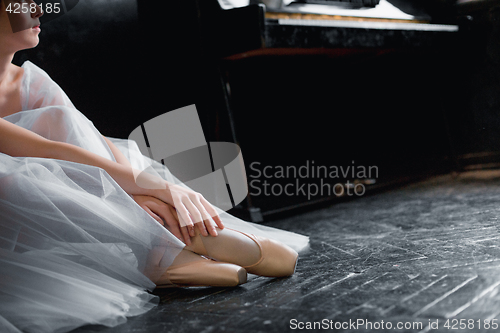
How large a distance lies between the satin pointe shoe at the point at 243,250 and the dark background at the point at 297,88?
1.06m

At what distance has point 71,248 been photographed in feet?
3.15

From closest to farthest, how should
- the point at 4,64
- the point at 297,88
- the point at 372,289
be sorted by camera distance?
the point at 372,289 < the point at 4,64 < the point at 297,88

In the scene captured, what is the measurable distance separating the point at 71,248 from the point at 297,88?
1775 millimetres

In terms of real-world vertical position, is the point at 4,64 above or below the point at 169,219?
above

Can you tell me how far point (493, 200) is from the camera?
6.49 ft

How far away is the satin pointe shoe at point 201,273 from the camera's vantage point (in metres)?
1.04

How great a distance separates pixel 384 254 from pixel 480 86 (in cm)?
211

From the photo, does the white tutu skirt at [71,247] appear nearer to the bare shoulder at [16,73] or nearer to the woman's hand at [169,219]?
the woman's hand at [169,219]

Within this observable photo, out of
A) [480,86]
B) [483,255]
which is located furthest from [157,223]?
[480,86]

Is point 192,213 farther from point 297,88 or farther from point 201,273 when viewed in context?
point 297,88

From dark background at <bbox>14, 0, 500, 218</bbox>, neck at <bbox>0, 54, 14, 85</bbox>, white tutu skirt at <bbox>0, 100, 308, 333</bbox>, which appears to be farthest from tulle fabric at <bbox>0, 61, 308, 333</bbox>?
dark background at <bbox>14, 0, 500, 218</bbox>

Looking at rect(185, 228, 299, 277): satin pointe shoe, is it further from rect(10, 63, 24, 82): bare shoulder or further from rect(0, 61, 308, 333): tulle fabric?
rect(10, 63, 24, 82): bare shoulder

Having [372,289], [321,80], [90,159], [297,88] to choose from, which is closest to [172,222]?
[90,159]

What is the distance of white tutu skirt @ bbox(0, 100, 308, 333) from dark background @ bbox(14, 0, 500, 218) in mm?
996
